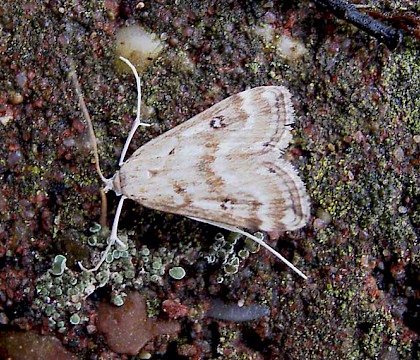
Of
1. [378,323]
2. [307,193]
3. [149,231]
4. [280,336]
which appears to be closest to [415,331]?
[378,323]

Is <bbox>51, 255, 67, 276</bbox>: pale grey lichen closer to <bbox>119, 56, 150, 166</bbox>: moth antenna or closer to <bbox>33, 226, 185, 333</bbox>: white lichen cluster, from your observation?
<bbox>33, 226, 185, 333</bbox>: white lichen cluster

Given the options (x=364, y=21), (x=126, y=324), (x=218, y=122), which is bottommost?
(x=126, y=324)

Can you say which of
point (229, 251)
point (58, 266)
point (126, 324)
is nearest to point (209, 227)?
point (229, 251)

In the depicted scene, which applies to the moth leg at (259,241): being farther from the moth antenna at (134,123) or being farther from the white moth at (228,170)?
the moth antenna at (134,123)

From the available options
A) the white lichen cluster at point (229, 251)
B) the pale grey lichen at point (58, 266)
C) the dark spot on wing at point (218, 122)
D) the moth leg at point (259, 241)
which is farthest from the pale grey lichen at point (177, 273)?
the dark spot on wing at point (218, 122)

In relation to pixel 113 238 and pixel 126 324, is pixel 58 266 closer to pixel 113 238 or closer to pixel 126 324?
pixel 113 238

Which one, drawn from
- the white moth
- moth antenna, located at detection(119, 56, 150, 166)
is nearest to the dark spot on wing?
the white moth

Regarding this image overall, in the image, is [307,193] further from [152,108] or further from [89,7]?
[89,7]
